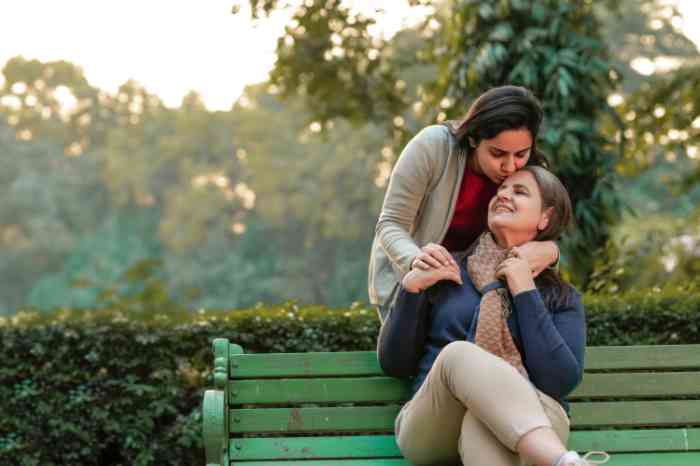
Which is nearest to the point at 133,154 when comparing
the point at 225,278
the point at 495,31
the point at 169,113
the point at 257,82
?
the point at 169,113

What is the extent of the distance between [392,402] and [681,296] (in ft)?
7.84

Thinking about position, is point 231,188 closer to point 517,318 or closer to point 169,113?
point 169,113

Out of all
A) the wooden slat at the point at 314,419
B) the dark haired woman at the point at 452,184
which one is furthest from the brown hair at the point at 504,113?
the wooden slat at the point at 314,419

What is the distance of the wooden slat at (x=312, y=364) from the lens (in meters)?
3.81

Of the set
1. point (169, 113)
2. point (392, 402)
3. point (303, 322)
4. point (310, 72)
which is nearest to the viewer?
point (392, 402)

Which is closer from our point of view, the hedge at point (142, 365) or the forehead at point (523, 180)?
the forehead at point (523, 180)

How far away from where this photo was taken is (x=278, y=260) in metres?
43.5

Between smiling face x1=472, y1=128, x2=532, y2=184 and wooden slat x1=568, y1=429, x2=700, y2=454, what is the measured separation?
95cm

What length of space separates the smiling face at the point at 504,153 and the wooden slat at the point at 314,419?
88cm

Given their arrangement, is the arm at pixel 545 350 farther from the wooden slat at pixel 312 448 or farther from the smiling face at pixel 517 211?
the wooden slat at pixel 312 448

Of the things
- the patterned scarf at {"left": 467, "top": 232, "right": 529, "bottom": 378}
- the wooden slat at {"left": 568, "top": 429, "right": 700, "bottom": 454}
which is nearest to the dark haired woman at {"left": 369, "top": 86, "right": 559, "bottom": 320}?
the patterned scarf at {"left": 467, "top": 232, "right": 529, "bottom": 378}

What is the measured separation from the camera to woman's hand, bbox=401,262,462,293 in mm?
3402

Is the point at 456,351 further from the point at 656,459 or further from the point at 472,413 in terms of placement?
the point at 656,459

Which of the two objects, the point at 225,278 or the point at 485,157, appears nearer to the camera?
the point at 485,157
